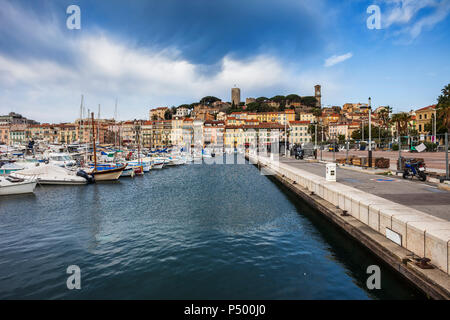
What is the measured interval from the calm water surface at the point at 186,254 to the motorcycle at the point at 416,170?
619cm

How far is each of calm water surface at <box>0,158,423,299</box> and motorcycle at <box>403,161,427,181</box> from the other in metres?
6.19

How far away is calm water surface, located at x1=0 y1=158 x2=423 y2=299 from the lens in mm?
6574

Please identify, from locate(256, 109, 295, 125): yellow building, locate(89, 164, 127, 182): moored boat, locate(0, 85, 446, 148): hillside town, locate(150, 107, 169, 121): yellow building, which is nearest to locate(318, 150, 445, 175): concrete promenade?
locate(89, 164, 127, 182): moored boat

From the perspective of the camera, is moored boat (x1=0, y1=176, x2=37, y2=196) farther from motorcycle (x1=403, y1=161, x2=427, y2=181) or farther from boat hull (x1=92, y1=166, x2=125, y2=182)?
motorcycle (x1=403, y1=161, x2=427, y2=181)

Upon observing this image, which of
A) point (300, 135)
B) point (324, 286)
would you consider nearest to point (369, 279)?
point (324, 286)

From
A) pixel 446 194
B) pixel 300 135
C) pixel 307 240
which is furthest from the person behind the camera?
pixel 300 135

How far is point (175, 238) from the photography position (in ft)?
34.2

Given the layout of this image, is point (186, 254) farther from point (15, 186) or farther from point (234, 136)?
point (234, 136)

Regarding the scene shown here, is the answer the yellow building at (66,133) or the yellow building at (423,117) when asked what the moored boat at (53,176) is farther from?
the yellow building at (66,133)

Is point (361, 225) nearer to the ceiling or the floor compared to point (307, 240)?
nearer to the ceiling

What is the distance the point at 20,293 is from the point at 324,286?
24.6ft

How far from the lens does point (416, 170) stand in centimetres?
1467
